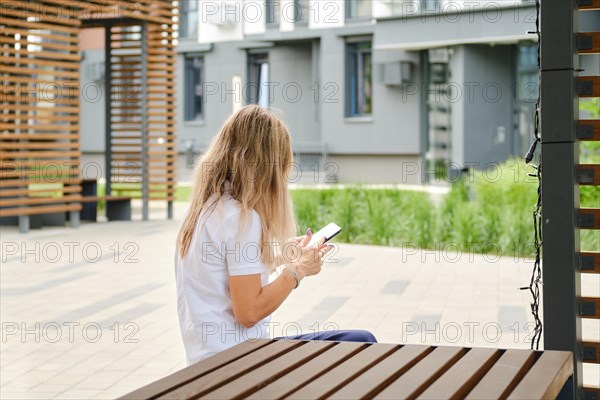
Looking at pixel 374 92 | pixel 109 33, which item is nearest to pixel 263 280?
pixel 109 33

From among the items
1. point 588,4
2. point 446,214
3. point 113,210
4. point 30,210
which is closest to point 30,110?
point 30,210

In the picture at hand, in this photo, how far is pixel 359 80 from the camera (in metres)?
29.1

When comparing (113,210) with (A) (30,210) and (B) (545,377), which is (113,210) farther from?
(B) (545,377)

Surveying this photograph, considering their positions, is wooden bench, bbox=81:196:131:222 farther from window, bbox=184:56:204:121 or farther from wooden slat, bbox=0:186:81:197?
window, bbox=184:56:204:121

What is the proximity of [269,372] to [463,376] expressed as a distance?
52 cm

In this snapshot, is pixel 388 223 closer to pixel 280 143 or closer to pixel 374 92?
pixel 280 143

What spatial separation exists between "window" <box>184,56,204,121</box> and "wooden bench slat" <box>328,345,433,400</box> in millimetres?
29717

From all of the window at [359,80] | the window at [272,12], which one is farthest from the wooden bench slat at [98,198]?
the window at [272,12]

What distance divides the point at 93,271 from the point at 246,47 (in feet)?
68.9

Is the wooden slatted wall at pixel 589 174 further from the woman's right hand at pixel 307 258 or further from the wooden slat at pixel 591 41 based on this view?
the woman's right hand at pixel 307 258

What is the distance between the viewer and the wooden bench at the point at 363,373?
95.3 inches

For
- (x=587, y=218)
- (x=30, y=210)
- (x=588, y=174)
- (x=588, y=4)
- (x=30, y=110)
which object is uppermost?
(x=30, y=110)

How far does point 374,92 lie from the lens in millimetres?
28234

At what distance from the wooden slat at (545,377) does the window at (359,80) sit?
26185 millimetres
